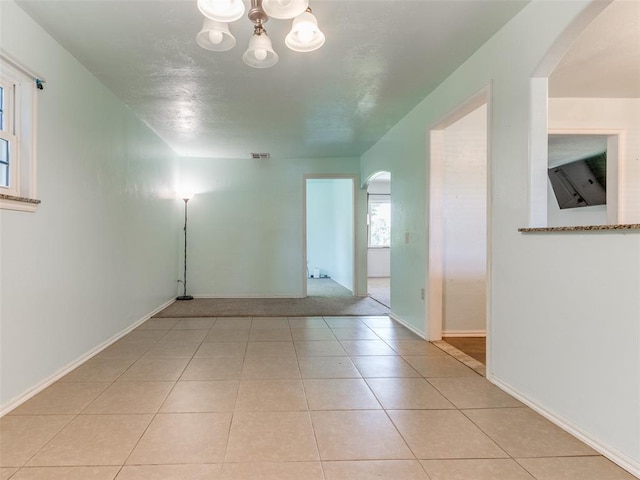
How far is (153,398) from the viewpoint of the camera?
2096mm

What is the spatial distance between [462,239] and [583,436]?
2068 millimetres

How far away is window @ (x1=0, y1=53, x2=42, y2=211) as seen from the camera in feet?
6.63

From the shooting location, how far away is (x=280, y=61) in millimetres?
2592

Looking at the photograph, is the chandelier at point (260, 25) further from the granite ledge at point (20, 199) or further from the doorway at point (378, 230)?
the doorway at point (378, 230)

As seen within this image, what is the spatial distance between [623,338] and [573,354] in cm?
28

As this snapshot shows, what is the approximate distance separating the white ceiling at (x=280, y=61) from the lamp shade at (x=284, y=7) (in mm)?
572

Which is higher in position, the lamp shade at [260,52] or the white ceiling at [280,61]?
the white ceiling at [280,61]

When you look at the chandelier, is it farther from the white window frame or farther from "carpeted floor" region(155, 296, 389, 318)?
"carpeted floor" region(155, 296, 389, 318)

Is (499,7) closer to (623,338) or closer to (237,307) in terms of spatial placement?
(623,338)

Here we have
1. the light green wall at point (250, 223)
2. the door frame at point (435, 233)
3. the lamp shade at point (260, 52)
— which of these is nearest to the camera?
the lamp shade at point (260, 52)

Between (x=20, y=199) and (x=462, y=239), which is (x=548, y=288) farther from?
(x=20, y=199)

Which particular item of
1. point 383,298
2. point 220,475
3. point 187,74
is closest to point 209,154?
point 187,74

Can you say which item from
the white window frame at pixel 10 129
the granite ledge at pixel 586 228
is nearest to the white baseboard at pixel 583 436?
the granite ledge at pixel 586 228

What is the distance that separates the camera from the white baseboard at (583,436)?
1.44m
